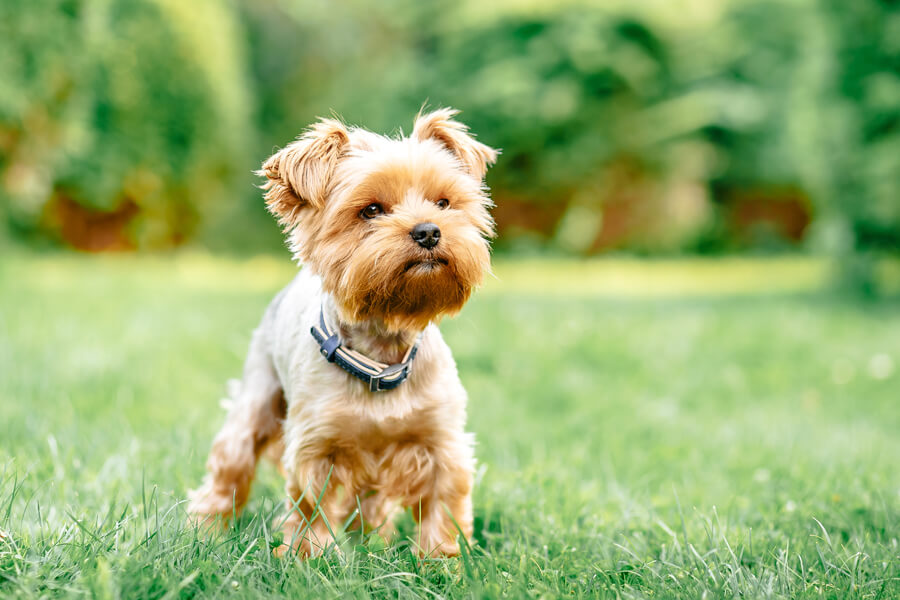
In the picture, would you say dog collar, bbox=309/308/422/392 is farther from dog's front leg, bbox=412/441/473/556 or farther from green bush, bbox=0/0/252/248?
green bush, bbox=0/0/252/248

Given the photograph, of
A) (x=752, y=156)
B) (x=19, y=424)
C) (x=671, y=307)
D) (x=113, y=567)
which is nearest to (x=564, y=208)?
(x=752, y=156)

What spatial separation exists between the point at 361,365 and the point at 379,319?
0.21 metres

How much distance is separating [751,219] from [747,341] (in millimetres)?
17198

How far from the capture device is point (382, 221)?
9.33ft

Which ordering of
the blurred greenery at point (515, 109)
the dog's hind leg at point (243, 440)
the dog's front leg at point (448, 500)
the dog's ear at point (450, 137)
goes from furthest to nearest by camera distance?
the blurred greenery at point (515, 109), the dog's hind leg at point (243, 440), the dog's ear at point (450, 137), the dog's front leg at point (448, 500)

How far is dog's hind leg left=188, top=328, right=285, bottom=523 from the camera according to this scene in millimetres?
3406

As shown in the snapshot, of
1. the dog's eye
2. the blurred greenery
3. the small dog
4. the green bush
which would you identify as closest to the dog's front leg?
the small dog

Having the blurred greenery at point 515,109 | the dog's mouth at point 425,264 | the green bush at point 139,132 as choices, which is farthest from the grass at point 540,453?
the blurred greenery at point 515,109

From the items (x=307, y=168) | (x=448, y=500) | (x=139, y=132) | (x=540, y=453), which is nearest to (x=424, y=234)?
(x=307, y=168)

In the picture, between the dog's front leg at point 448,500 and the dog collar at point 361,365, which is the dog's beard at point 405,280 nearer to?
the dog collar at point 361,365

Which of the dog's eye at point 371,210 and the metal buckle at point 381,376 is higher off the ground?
the dog's eye at point 371,210

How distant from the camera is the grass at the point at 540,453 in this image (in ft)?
8.39

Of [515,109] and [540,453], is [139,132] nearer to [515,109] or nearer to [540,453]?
[515,109]

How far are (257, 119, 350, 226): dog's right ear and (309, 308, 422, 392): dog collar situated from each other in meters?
0.49
